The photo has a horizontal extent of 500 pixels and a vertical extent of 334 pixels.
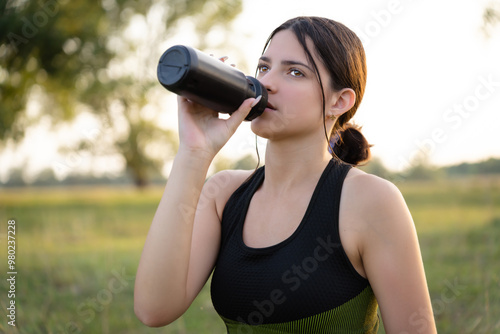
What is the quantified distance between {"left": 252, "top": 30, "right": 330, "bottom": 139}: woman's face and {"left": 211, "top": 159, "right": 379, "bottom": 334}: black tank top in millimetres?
191

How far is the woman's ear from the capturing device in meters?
1.62

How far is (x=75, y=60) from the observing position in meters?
8.01

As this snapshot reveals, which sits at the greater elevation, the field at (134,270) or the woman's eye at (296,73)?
the woman's eye at (296,73)

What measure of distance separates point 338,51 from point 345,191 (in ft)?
1.44

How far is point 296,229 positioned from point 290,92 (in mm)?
407

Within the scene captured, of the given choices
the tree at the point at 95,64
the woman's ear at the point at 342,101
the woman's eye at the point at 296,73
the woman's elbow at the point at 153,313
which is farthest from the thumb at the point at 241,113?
the tree at the point at 95,64

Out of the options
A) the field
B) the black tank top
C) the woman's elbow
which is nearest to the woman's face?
the black tank top

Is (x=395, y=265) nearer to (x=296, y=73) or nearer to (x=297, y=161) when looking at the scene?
(x=297, y=161)

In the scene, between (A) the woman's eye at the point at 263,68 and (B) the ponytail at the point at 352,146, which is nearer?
(A) the woman's eye at the point at 263,68

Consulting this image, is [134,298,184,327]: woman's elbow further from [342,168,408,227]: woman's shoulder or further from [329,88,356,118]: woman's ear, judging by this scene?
[329,88,356,118]: woman's ear

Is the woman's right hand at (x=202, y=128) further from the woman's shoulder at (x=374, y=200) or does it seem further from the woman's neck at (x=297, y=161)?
the woman's shoulder at (x=374, y=200)

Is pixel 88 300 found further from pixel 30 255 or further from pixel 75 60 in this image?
pixel 75 60

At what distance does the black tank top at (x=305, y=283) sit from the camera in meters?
1.42

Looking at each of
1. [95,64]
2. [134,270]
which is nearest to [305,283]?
[134,270]
